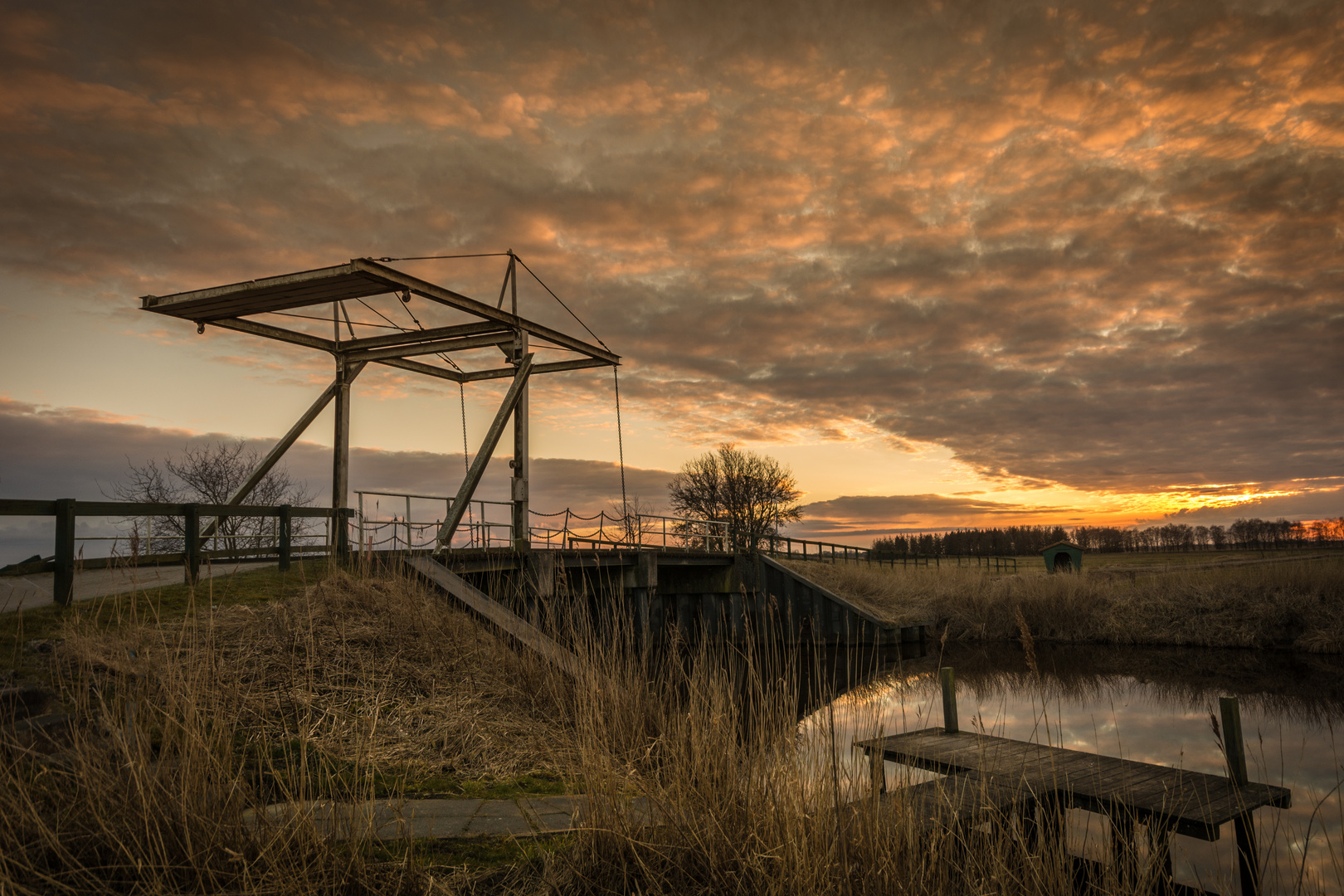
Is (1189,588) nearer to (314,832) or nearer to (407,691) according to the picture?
(407,691)

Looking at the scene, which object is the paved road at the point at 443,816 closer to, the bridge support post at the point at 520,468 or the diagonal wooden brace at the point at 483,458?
the diagonal wooden brace at the point at 483,458


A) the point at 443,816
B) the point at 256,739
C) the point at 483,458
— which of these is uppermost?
the point at 483,458

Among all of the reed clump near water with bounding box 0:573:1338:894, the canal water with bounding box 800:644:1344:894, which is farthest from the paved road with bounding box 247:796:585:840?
the canal water with bounding box 800:644:1344:894

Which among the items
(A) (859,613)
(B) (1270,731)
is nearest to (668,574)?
(A) (859,613)

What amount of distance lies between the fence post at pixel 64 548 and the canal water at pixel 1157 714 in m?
9.26

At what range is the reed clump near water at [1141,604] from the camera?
23.9 meters

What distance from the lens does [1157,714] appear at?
16.3 m

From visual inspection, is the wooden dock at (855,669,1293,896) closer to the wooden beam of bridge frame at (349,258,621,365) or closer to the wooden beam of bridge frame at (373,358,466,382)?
the wooden beam of bridge frame at (349,258,621,365)

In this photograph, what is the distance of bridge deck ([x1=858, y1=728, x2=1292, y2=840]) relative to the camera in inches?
300

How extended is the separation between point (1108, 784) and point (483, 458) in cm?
1161

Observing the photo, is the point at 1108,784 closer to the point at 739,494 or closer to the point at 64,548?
the point at 64,548

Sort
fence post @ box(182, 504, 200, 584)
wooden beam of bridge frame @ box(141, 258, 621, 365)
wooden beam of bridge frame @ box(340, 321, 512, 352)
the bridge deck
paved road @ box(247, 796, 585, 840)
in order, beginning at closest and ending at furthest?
1. paved road @ box(247, 796, 585, 840)
2. the bridge deck
3. fence post @ box(182, 504, 200, 584)
4. wooden beam of bridge frame @ box(141, 258, 621, 365)
5. wooden beam of bridge frame @ box(340, 321, 512, 352)

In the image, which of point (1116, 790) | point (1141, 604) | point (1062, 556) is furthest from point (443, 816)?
point (1062, 556)

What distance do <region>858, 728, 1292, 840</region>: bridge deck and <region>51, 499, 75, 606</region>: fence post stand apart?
393 inches
